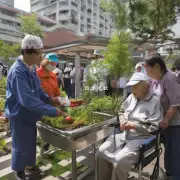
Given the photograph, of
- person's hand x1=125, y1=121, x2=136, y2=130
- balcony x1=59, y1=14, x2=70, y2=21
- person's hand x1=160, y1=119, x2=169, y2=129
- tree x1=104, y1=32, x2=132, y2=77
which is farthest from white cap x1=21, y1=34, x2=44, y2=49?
balcony x1=59, y1=14, x2=70, y2=21

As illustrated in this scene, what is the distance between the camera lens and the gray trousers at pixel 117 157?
6.81 ft

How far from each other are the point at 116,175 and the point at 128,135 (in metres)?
0.44

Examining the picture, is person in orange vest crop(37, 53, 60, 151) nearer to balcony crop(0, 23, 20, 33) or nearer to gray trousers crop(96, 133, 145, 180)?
gray trousers crop(96, 133, 145, 180)

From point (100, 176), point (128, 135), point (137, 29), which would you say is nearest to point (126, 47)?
point (128, 135)

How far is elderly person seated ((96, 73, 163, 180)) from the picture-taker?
6.89ft

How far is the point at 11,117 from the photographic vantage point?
2.20m

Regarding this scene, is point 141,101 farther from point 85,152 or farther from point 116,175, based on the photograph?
point 85,152

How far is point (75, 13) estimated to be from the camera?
64812 mm

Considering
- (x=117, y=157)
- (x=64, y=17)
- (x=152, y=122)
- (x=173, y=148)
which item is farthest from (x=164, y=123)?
(x=64, y=17)

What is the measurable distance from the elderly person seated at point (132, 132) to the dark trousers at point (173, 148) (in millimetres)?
357

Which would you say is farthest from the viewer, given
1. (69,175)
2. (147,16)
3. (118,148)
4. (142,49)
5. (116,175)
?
(147,16)

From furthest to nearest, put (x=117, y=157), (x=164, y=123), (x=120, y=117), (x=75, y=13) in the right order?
(x=75, y=13)
(x=120, y=117)
(x=164, y=123)
(x=117, y=157)

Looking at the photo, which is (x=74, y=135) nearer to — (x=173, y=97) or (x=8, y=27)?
(x=173, y=97)

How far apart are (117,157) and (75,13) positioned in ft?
221
